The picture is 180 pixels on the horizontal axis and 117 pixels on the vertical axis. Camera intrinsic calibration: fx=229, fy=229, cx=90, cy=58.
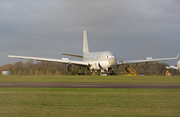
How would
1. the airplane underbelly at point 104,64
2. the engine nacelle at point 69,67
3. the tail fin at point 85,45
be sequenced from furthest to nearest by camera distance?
the tail fin at point 85,45, the engine nacelle at point 69,67, the airplane underbelly at point 104,64

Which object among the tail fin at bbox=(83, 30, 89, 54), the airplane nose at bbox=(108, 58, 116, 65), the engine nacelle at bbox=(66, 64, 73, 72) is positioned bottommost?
the engine nacelle at bbox=(66, 64, 73, 72)

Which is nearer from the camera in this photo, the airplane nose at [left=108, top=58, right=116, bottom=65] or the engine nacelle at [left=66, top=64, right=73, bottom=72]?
the airplane nose at [left=108, top=58, right=116, bottom=65]

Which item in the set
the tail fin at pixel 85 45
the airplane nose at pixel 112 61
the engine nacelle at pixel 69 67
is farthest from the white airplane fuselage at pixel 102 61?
the tail fin at pixel 85 45

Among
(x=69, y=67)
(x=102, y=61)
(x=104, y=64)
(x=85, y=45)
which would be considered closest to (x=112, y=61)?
(x=104, y=64)

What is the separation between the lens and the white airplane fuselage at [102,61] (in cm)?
4616

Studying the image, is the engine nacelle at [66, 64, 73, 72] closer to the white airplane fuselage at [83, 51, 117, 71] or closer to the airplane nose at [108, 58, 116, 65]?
the white airplane fuselage at [83, 51, 117, 71]

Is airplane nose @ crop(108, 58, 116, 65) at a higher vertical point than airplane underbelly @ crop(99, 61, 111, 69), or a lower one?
higher

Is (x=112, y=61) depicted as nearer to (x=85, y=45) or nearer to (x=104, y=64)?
(x=104, y=64)

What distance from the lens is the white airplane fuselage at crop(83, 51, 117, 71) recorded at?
151 feet

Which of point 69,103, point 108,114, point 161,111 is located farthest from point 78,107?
point 161,111

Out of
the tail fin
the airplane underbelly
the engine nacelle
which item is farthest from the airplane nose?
the tail fin

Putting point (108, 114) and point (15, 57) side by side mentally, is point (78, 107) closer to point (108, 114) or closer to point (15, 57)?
point (108, 114)

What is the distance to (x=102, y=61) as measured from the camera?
47.8 meters

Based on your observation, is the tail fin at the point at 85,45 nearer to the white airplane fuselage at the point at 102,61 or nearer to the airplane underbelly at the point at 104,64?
the white airplane fuselage at the point at 102,61
